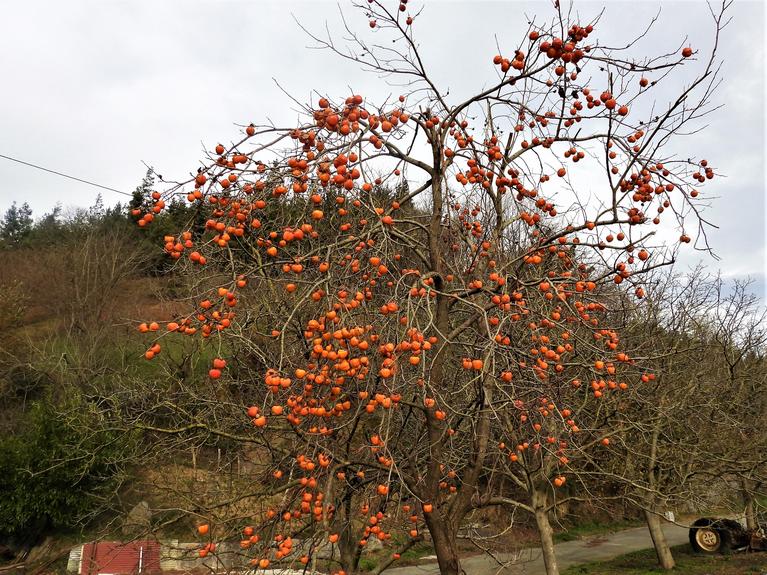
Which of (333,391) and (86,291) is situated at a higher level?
(86,291)

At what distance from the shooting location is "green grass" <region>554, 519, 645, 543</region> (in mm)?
16922

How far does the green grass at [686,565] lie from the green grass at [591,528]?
123 inches

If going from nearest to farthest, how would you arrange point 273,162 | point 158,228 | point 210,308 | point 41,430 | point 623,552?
point 210,308, point 273,162, point 41,430, point 623,552, point 158,228

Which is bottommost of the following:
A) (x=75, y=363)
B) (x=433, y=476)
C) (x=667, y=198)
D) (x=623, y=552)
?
(x=623, y=552)

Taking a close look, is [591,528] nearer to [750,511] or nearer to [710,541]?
[710,541]

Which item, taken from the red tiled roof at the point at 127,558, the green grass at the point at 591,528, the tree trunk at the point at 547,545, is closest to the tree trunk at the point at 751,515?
the green grass at the point at 591,528

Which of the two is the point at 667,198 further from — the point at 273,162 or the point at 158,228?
the point at 158,228

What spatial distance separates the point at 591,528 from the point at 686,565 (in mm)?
6394

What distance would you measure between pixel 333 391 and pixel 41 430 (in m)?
11.8

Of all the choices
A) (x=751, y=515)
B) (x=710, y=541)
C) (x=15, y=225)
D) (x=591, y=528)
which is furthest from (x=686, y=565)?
(x=15, y=225)

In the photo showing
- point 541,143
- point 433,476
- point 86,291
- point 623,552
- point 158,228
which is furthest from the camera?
point 158,228

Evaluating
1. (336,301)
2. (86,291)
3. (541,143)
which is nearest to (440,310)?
(336,301)

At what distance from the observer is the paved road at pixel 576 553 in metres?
11.9

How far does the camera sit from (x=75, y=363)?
14.9 m
